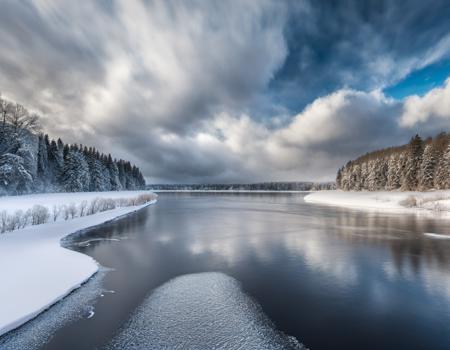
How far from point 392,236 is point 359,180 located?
76.6 metres

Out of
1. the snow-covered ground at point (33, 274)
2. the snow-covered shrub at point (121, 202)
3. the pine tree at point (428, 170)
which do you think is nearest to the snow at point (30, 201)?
the snow-covered shrub at point (121, 202)

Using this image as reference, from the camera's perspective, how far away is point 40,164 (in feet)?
160

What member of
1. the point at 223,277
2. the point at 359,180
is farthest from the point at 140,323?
the point at 359,180

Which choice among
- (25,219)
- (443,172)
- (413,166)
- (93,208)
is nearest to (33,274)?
(25,219)

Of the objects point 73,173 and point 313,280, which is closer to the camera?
point 313,280

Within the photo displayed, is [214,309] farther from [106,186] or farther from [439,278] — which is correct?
[106,186]

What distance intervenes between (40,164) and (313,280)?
58.4 metres

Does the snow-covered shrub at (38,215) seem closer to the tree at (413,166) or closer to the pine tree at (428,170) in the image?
the pine tree at (428,170)

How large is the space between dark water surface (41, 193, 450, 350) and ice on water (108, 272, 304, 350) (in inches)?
13.2

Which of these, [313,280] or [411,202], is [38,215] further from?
[411,202]

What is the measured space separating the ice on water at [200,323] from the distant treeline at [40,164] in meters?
29.0

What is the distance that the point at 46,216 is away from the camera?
1950 cm

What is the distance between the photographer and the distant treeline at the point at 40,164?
27.8 meters

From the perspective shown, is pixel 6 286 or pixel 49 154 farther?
pixel 49 154
